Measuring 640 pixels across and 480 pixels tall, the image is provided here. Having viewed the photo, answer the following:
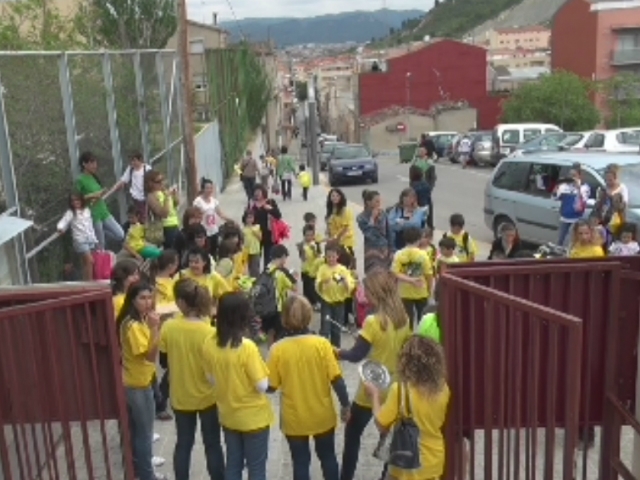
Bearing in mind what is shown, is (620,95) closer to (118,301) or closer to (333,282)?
(333,282)

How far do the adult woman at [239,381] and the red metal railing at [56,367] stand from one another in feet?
2.00

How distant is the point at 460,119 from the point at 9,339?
61034mm

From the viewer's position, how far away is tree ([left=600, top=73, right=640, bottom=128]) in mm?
47125

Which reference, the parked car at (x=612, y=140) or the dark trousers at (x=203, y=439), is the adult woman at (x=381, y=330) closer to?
the dark trousers at (x=203, y=439)

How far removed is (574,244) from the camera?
8023 mm

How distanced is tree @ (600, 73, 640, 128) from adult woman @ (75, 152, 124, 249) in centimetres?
4161

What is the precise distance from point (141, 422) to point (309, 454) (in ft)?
3.77

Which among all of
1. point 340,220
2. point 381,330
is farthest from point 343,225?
point 381,330

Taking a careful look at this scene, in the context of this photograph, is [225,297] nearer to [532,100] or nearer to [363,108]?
[532,100]

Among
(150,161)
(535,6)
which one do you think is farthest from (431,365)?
(535,6)

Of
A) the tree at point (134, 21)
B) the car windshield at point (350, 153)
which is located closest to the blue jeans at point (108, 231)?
the tree at point (134, 21)

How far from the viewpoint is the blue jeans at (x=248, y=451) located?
5109 mm

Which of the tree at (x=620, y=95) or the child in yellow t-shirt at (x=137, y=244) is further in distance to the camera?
the tree at (x=620, y=95)

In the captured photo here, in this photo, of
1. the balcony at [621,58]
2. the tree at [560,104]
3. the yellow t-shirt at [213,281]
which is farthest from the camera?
the balcony at [621,58]
